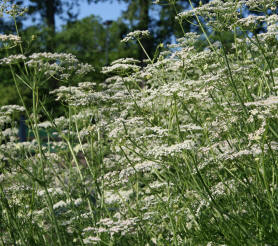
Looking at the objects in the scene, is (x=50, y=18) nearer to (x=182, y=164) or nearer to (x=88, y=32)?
(x=88, y=32)

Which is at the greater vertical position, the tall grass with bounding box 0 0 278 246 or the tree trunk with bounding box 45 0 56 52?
the tree trunk with bounding box 45 0 56 52

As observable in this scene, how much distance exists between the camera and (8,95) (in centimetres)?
2986

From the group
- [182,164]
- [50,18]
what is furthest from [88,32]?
[182,164]

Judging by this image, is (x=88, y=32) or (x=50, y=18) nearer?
(x=50, y=18)

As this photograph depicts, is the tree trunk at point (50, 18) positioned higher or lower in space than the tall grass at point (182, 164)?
higher

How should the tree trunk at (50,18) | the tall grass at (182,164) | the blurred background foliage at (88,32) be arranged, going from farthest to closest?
the tree trunk at (50,18) < the blurred background foliage at (88,32) < the tall grass at (182,164)

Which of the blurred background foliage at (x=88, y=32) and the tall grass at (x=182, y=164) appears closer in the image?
the tall grass at (x=182, y=164)

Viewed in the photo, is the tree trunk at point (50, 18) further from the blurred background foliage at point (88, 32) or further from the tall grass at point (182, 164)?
the tall grass at point (182, 164)

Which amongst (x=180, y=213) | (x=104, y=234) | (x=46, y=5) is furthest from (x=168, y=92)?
(x=46, y=5)

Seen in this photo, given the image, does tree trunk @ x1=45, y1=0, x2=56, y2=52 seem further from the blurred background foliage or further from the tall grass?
the tall grass

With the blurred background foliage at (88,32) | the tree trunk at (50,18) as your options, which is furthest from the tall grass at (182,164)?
the tree trunk at (50,18)

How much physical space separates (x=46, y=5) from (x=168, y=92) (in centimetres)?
2185

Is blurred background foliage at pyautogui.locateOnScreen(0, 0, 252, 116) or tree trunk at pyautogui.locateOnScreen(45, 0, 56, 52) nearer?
blurred background foliage at pyautogui.locateOnScreen(0, 0, 252, 116)

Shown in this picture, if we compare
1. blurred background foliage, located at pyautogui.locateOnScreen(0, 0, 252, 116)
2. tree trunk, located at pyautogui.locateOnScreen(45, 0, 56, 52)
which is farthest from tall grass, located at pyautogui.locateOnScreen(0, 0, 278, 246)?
tree trunk, located at pyautogui.locateOnScreen(45, 0, 56, 52)
